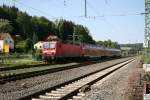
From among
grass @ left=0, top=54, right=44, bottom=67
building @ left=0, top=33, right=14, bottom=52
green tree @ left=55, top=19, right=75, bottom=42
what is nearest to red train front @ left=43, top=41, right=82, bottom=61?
grass @ left=0, top=54, right=44, bottom=67

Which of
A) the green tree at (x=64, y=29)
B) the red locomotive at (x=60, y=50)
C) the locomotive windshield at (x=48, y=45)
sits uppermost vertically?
the green tree at (x=64, y=29)

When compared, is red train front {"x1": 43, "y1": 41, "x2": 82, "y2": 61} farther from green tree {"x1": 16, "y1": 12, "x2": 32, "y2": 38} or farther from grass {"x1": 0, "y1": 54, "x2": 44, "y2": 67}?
green tree {"x1": 16, "y1": 12, "x2": 32, "y2": 38}

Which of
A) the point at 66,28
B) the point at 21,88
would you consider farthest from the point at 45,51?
the point at 66,28

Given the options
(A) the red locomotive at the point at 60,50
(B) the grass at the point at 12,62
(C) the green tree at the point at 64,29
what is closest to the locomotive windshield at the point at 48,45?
(A) the red locomotive at the point at 60,50

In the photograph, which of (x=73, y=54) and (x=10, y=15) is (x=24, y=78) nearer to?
(x=73, y=54)

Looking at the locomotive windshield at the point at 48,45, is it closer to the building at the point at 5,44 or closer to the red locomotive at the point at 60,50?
the red locomotive at the point at 60,50

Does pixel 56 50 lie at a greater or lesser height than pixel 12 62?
greater

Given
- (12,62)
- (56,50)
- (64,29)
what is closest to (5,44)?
(12,62)

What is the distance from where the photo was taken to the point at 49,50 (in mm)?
39906

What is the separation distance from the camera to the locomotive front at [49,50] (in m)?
39.0

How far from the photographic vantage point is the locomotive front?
39.0 m

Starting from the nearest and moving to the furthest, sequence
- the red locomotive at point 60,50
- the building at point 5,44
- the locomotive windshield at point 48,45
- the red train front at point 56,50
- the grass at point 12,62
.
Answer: the grass at point 12,62
the red train front at point 56,50
the red locomotive at point 60,50
the locomotive windshield at point 48,45
the building at point 5,44

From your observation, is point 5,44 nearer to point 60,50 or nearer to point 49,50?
point 49,50

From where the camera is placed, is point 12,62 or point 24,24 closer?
point 12,62
